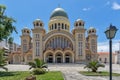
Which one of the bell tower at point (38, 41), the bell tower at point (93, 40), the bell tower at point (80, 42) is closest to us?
the bell tower at point (80, 42)

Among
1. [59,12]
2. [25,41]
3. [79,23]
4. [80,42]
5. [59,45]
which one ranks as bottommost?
[59,45]

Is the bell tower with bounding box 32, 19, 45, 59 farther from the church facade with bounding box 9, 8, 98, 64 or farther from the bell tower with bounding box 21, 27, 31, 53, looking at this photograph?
the bell tower with bounding box 21, 27, 31, 53

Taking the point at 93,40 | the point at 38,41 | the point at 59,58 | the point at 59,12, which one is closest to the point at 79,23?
the point at 93,40

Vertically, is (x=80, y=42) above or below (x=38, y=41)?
below

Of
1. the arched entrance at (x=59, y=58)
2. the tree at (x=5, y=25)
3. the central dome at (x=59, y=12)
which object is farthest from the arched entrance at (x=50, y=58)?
the tree at (x=5, y=25)

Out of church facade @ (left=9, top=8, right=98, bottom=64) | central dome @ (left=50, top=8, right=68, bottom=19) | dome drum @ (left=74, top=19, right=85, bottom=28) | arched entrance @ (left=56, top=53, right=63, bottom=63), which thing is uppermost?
central dome @ (left=50, top=8, right=68, bottom=19)

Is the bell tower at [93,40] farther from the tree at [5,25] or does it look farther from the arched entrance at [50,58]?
the tree at [5,25]

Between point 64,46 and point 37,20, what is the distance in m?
12.4

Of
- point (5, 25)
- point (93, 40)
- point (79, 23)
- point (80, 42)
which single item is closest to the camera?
point (5, 25)

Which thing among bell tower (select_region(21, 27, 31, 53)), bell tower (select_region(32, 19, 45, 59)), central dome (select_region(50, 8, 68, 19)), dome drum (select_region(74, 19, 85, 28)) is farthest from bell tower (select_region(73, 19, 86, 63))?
bell tower (select_region(21, 27, 31, 53))

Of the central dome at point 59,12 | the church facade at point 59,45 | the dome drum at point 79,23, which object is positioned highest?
the central dome at point 59,12

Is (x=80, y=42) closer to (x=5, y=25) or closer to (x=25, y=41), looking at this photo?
(x=25, y=41)

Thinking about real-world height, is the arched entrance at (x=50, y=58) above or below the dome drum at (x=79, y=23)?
below

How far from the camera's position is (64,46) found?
217 feet
